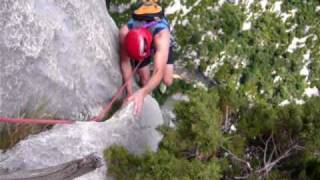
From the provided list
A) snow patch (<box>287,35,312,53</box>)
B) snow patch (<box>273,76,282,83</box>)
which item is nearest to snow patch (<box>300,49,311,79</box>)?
snow patch (<box>287,35,312,53</box>)

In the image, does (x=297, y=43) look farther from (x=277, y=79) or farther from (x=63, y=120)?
(x=63, y=120)

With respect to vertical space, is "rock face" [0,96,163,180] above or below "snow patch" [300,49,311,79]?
above

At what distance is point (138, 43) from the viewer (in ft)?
16.7

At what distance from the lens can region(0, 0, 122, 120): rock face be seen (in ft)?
13.6

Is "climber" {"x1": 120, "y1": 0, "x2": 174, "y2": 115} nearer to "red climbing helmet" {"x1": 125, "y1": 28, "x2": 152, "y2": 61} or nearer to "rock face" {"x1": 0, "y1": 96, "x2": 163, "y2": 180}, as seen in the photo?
"red climbing helmet" {"x1": 125, "y1": 28, "x2": 152, "y2": 61}

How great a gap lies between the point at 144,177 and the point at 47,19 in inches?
69.1

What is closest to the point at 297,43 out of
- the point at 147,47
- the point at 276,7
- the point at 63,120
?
the point at 276,7

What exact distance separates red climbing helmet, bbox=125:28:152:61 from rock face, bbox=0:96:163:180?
2.29 feet

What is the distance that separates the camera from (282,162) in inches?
146

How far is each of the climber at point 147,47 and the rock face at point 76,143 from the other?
0.36 metres

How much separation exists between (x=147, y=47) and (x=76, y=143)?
1470 millimetres

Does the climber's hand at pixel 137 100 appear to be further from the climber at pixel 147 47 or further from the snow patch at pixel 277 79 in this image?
the snow patch at pixel 277 79

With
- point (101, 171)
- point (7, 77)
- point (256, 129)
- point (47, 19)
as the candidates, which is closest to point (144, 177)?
point (101, 171)

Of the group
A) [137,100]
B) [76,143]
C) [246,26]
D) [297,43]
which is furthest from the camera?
[297,43]
